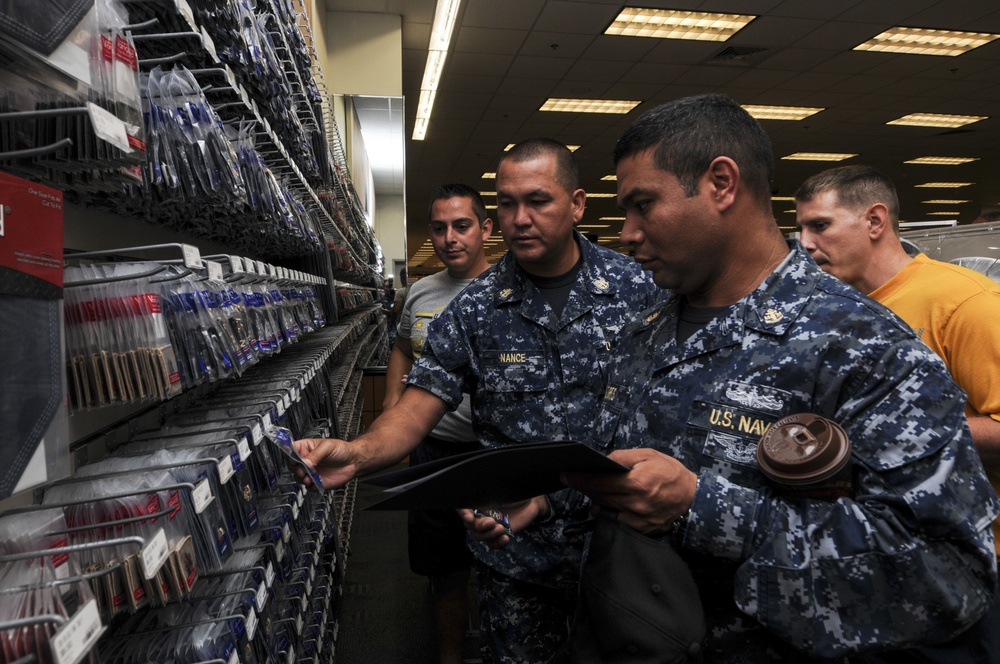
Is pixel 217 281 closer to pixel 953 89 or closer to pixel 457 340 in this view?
pixel 457 340

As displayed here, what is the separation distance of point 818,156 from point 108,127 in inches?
563

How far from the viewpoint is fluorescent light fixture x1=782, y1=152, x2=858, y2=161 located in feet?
42.7

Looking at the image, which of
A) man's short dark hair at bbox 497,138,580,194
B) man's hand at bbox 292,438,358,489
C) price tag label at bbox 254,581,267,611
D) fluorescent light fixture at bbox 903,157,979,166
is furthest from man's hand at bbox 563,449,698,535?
fluorescent light fixture at bbox 903,157,979,166

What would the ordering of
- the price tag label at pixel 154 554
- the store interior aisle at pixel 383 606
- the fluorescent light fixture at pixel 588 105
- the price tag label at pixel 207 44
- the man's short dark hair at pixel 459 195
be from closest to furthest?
the price tag label at pixel 154 554 < the price tag label at pixel 207 44 < the store interior aisle at pixel 383 606 < the man's short dark hair at pixel 459 195 < the fluorescent light fixture at pixel 588 105

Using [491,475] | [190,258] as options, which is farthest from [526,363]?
[190,258]

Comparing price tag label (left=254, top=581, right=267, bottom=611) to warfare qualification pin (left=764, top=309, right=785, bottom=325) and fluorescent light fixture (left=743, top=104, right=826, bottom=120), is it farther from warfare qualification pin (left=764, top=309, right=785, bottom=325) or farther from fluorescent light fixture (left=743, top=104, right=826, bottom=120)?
fluorescent light fixture (left=743, top=104, right=826, bottom=120)

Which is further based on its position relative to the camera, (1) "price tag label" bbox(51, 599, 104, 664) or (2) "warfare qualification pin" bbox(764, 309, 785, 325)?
(2) "warfare qualification pin" bbox(764, 309, 785, 325)

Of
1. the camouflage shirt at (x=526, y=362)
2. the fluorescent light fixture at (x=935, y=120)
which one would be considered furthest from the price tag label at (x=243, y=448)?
the fluorescent light fixture at (x=935, y=120)

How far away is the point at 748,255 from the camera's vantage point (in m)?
1.33

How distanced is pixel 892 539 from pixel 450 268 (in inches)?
100

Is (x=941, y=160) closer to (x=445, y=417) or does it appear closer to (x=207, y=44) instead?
A: (x=445, y=417)

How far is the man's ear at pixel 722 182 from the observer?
1287 millimetres

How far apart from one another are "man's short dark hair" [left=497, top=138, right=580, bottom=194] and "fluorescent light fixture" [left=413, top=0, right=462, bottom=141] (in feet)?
15.2

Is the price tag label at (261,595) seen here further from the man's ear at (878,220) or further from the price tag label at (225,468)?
the man's ear at (878,220)
